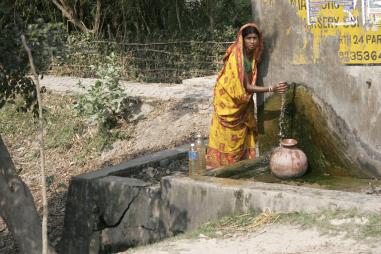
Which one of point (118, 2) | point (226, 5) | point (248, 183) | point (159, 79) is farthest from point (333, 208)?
point (226, 5)

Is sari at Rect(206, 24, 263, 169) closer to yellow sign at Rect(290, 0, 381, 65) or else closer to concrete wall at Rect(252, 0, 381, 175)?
concrete wall at Rect(252, 0, 381, 175)

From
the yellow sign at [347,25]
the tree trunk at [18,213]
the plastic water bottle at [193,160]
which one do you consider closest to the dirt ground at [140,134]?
A: the tree trunk at [18,213]

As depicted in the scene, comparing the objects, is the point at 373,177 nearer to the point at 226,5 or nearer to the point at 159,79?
the point at 159,79

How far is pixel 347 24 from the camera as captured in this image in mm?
5828

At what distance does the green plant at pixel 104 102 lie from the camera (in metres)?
10.6

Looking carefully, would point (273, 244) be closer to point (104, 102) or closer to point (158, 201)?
point (158, 201)

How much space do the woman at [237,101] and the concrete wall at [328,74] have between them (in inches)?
7.4

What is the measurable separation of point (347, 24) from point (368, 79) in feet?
1.66

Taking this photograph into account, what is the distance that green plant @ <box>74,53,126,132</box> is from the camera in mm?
10602

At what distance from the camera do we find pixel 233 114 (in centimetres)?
655

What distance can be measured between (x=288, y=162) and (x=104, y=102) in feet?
17.6

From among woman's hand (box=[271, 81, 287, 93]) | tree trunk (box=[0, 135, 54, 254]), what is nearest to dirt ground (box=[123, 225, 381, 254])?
tree trunk (box=[0, 135, 54, 254])

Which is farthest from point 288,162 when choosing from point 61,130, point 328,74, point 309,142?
point 61,130

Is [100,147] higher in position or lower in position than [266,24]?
lower
